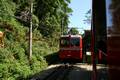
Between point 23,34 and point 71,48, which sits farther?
Result: point 23,34

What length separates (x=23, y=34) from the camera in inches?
1425

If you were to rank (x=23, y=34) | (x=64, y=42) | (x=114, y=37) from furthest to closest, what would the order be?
(x=23, y=34) → (x=64, y=42) → (x=114, y=37)

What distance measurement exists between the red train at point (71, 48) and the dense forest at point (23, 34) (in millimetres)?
1966

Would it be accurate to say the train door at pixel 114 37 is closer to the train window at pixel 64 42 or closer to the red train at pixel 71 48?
the red train at pixel 71 48

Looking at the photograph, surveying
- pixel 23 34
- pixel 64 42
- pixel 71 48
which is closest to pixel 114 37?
pixel 71 48

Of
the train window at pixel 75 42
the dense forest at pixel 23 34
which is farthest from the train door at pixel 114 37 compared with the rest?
the train window at pixel 75 42

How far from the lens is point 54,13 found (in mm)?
58406

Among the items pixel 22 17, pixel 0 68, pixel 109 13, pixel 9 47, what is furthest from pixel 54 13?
pixel 109 13

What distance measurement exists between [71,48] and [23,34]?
5.50 meters

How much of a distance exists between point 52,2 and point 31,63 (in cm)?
2896

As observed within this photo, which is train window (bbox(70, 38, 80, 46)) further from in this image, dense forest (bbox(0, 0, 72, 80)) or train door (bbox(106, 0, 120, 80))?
train door (bbox(106, 0, 120, 80))

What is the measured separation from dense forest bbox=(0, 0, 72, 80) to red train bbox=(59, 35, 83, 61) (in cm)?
197

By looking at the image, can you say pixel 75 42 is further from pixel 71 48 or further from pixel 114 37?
pixel 114 37

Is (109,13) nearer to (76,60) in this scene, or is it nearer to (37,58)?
(37,58)
